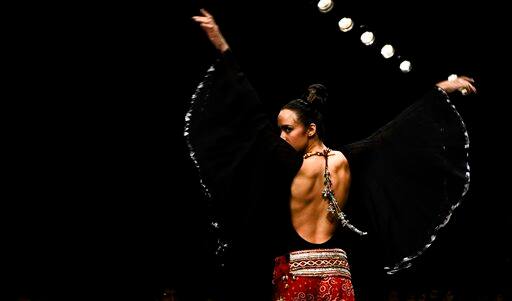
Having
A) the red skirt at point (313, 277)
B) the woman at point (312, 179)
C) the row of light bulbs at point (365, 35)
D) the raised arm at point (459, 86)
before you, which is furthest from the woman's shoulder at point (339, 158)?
the row of light bulbs at point (365, 35)

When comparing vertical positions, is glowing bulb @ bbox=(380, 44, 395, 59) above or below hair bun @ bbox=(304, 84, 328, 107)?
above

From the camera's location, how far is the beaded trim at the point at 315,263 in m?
1.90

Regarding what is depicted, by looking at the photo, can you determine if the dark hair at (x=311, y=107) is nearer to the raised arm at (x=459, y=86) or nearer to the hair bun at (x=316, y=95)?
the hair bun at (x=316, y=95)

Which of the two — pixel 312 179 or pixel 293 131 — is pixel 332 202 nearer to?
pixel 312 179

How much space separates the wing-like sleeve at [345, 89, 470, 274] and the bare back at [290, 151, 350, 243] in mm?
175

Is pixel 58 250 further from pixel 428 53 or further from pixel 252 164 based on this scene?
pixel 428 53

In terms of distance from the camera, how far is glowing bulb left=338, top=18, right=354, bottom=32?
335 cm

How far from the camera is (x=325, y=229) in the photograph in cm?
197

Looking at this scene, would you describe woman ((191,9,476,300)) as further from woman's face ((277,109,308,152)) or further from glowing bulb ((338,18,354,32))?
glowing bulb ((338,18,354,32))

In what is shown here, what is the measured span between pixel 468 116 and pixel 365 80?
80 centimetres

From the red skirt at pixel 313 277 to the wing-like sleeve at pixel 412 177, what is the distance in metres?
0.28

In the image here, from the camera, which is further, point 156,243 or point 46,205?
point 156,243

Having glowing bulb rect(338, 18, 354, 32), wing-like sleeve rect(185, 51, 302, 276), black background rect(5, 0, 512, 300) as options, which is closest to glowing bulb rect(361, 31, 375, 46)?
glowing bulb rect(338, 18, 354, 32)

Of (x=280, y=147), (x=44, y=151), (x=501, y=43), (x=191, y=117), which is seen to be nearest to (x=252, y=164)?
(x=280, y=147)
